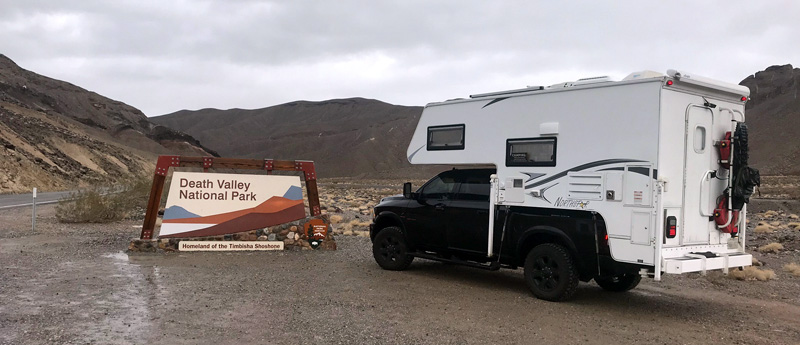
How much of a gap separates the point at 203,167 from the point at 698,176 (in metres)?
→ 9.39

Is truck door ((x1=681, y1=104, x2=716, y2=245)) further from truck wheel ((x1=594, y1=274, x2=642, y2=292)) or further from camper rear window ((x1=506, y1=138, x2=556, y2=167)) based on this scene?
camper rear window ((x1=506, y1=138, x2=556, y2=167))

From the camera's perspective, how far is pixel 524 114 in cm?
935

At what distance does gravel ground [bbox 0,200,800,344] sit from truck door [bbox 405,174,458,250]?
2.16ft

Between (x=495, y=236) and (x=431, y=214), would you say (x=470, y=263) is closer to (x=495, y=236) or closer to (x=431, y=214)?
(x=495, y=236)

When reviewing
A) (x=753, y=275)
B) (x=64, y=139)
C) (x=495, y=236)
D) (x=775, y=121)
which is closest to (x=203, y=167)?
(x=495, y=236)

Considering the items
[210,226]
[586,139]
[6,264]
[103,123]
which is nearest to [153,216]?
[210,226]

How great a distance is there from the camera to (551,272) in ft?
28.5

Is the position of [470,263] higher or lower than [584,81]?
lower

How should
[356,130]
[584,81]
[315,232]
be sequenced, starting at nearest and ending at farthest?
1. [584,81]
2. [315,232]
3. [356,130]

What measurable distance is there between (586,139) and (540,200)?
1.07m

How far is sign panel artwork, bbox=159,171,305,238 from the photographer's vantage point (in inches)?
508

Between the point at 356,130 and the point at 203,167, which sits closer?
the point at 203,167

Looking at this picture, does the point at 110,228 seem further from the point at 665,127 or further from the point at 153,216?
the point at 665,127

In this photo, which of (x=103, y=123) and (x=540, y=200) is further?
(x=103, y=123)
